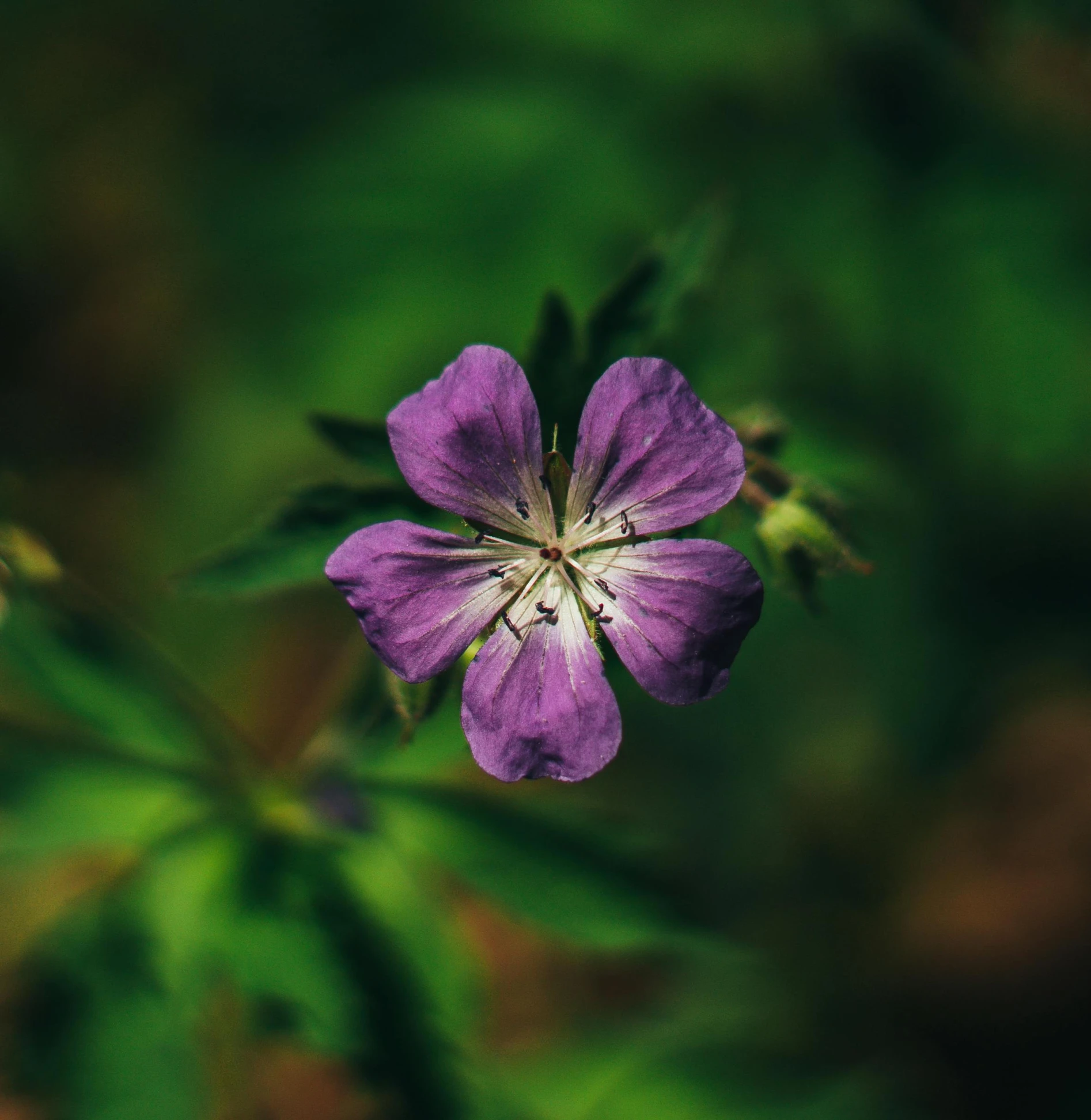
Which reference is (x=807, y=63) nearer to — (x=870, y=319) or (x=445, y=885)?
(x=870, y=319)

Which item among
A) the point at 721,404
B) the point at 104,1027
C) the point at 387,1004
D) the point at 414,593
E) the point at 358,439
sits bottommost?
the point at 104,1027

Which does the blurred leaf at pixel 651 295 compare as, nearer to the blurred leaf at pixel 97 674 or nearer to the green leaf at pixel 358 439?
the green leaf at pixel 358 439

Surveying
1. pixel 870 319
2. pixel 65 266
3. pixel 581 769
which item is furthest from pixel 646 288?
pixel 65 266

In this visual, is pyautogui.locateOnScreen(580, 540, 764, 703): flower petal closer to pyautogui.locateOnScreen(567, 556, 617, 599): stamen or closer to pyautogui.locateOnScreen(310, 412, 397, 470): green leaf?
pyautogui.locateOnScreen(567, 556, 617, 599): stamen

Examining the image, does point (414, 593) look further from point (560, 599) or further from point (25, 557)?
point (25, 557)

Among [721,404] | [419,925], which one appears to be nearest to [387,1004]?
[419,925]

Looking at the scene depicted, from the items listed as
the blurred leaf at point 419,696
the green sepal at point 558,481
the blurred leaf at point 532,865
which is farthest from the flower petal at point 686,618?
A: the blurred leaf at point 532,865

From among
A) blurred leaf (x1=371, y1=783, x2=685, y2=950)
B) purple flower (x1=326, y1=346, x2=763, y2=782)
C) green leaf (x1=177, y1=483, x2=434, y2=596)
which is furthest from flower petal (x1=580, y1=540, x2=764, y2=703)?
blurred leaf (x1=371, y1=783, x2=685, y2=950)
